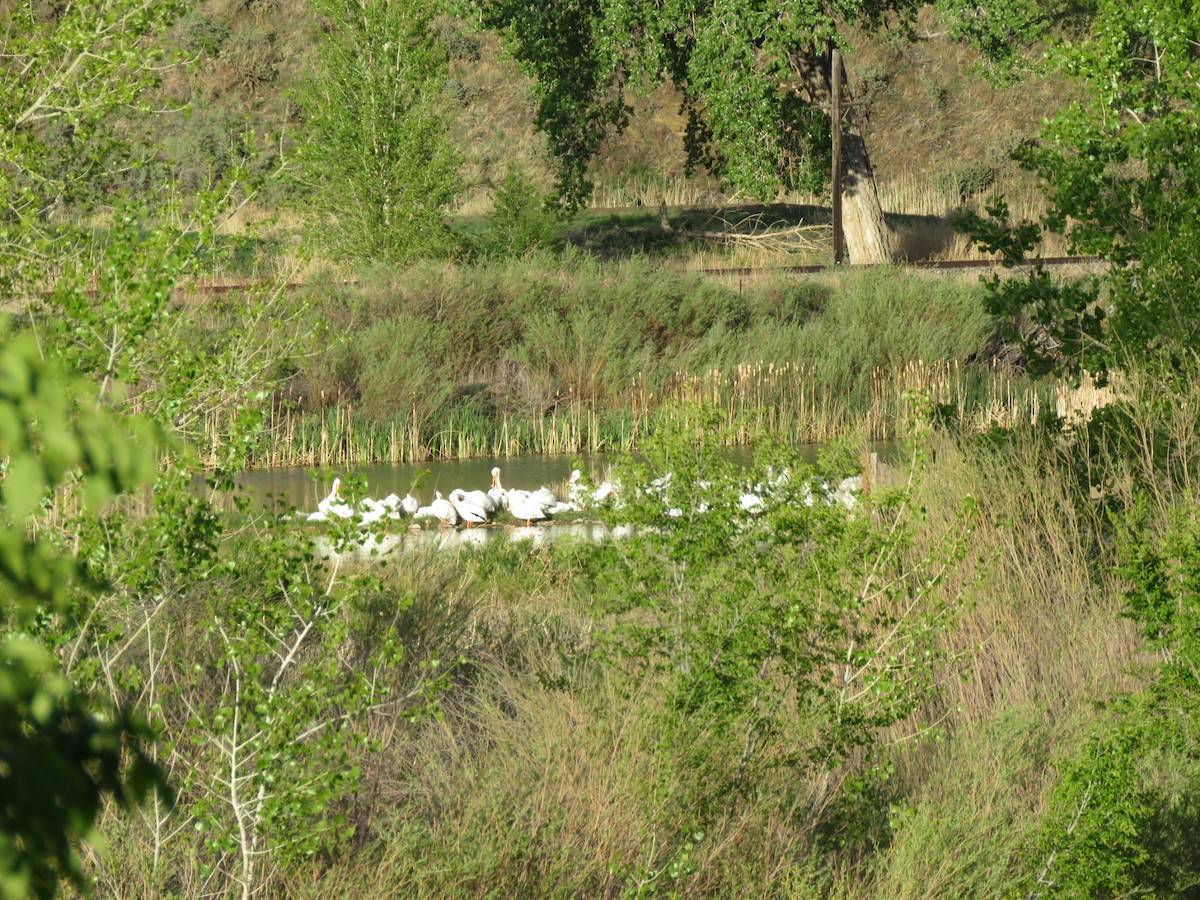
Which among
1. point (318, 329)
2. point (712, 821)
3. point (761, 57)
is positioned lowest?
point (712, 821)

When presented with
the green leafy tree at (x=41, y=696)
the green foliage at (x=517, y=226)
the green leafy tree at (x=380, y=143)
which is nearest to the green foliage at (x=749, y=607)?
the green leafy tree at (x=41, y=696)

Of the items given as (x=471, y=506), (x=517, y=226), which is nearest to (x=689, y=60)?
(x=517, y=226)

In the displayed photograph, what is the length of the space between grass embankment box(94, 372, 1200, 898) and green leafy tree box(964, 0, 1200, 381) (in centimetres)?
130

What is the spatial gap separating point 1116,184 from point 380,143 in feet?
48.5

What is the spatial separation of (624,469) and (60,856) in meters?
3.49

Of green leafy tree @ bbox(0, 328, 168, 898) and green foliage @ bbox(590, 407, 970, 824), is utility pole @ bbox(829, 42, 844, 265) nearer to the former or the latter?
green foliage @ bbox(590, 407, 970, 824)

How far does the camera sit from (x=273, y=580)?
4238 millimetres

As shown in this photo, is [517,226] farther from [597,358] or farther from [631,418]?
[631,418]

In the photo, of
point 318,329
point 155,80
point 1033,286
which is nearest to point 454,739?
point 318,329

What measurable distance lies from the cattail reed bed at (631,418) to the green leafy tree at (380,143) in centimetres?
524

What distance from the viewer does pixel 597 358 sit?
17.1 meters

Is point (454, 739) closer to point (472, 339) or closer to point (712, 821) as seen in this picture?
point (712, 821)

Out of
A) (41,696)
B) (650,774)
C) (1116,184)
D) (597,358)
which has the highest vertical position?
(1116,184)

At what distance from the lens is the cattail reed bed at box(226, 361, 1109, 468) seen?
15.3 m
